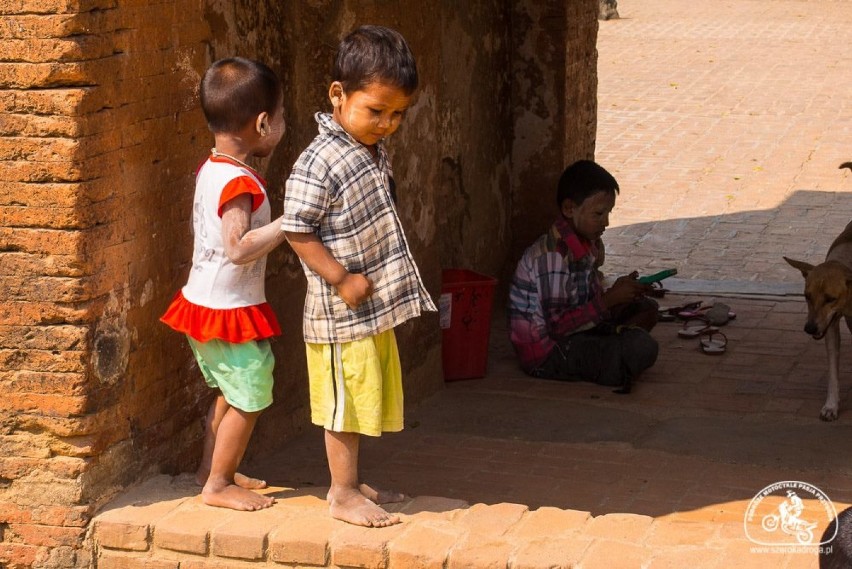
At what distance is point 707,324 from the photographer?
8.07 m

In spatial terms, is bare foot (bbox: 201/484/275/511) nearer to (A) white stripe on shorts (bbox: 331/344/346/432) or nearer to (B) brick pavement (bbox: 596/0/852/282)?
(A) white stripe on shorts (bbox: 331/344/346/432)

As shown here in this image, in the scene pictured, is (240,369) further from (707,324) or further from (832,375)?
(707,324)

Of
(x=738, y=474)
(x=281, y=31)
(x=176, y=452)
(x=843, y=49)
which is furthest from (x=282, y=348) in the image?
(x=843, y=49)

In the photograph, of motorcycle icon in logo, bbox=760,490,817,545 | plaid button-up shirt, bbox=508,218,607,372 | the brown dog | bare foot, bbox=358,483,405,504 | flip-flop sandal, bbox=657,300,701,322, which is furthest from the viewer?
flip-flop sandal, bbox=657,300,701,322

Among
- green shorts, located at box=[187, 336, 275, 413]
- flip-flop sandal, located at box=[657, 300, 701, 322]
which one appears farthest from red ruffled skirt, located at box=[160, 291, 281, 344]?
flip-flop sandal, located at box=[657, 300, 701, 322]

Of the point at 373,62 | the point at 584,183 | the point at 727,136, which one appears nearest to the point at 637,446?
the point at 584,183

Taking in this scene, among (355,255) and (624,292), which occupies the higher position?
(355,255)

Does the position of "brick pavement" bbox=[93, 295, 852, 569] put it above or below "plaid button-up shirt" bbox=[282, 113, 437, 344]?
below

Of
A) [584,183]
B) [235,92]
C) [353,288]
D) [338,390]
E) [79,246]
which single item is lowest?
[338,390]

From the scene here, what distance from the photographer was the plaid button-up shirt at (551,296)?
7.04m

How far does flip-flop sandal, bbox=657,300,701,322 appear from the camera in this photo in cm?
818

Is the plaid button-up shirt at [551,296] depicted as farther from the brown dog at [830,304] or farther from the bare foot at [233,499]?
the bare foot at [233,499]

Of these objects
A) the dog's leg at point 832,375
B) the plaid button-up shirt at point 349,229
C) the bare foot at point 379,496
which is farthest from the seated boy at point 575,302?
the plaid button-up shirt at point 349,229

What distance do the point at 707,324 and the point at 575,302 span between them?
1.32 m
